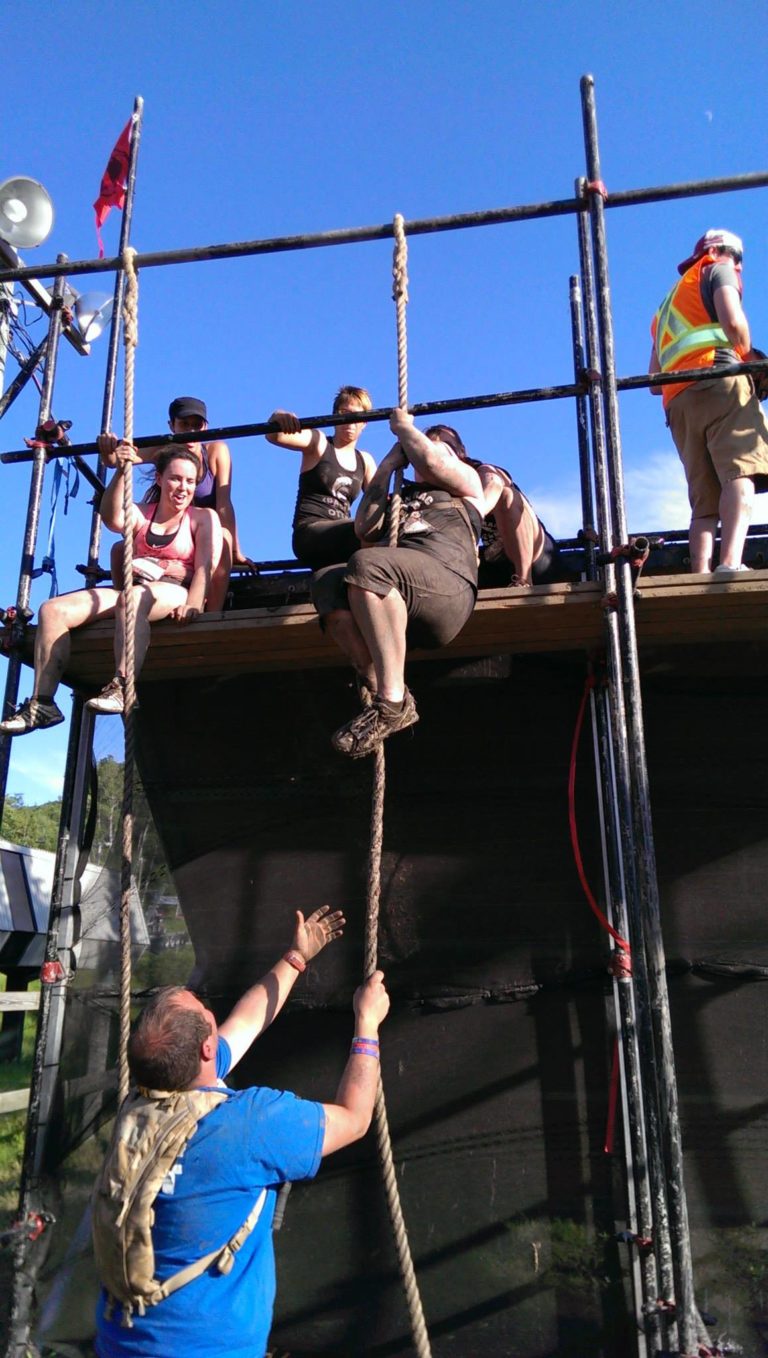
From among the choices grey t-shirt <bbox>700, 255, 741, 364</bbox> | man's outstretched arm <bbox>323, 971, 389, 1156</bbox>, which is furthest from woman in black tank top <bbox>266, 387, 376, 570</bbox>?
man's outstretched arm <bbox>323, 971, 389, 1156</bbox>

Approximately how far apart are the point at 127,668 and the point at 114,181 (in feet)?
11.1

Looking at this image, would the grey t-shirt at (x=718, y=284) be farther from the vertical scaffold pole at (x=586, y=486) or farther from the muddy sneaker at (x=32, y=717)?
the muddy sneaker at (x=32, y=717)

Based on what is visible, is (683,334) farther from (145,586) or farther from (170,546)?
(145,586)

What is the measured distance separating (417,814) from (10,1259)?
242 cm

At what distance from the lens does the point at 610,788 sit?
4.06 meters

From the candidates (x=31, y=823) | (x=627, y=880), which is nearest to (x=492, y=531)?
(x=627, y=880)

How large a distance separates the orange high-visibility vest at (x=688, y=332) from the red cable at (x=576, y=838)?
143 cm

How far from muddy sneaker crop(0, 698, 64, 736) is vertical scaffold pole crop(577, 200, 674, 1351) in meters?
2.11

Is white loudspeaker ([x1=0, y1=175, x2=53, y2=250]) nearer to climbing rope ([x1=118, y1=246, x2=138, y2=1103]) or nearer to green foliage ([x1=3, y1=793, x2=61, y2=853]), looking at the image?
climbing rope ([x1=118, y1=246, x2=138, y2=1103])

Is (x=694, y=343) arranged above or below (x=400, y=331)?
above

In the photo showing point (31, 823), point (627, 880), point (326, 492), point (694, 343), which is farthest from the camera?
point (31, 823)

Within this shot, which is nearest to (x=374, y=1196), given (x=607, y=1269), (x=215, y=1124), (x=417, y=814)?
(x=607, y=1269)

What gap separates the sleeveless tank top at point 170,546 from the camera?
4.35 m

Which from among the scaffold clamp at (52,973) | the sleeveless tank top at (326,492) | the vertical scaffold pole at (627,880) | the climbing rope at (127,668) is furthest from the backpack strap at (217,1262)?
the sleeveless tank top at (326,492)
